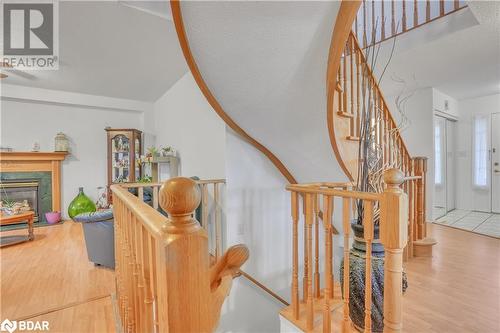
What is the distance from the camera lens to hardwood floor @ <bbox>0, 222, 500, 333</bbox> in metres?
1.69

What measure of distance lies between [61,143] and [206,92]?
4.32 metres

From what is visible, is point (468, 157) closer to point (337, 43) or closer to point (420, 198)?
point (420, 198)

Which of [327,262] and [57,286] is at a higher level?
[327,262]

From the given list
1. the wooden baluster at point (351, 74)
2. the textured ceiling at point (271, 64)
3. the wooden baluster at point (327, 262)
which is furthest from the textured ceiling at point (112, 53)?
the wooden baluster at point (327, 262)

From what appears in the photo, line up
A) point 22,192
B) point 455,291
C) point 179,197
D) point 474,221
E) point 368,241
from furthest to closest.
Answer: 1. point 22,192
2. point 474,221
3. point 455,291
4. point 368,241
5. point 179,197

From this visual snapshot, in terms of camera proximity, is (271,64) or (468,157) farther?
(468,157)

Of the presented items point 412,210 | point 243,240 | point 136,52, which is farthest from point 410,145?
point 136,52

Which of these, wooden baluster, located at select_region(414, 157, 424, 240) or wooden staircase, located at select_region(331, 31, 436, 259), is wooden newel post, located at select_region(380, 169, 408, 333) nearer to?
wooden staircase, located at select_region(331, 31, 436, 259)

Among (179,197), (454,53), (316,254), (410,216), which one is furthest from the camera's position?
(454,53)

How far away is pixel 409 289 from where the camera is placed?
2.03 meters

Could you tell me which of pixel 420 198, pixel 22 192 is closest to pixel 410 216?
pixel 420 198

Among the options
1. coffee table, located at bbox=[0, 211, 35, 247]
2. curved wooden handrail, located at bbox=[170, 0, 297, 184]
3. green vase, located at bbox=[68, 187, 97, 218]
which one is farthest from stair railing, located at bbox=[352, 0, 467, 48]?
green vase, located at bbox=[68, 187, 97, 218]

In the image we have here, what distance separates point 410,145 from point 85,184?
6.29 metres

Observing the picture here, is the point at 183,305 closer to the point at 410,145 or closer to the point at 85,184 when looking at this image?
the point at 410,145
